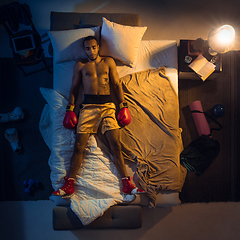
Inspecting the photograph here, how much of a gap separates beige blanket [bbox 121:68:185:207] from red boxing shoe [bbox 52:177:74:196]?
27.1 inches

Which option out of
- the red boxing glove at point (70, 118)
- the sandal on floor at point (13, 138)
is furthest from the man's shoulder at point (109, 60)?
the sandal on floor at point (13, 138)

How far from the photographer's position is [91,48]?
201 cm

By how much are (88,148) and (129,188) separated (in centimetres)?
64

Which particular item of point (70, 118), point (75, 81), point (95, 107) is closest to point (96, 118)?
point (95, 107)

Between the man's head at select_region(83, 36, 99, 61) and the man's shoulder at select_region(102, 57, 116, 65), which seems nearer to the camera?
the man's head at select_region(83, 36, 99, 61)

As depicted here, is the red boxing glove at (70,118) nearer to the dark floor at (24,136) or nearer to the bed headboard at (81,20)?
the dark floor at (24,136)

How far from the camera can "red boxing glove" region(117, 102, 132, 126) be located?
6.60ft

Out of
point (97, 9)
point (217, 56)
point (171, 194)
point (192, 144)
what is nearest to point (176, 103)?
point (192, 144)

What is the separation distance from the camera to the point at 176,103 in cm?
214

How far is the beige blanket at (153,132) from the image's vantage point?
6.47ft

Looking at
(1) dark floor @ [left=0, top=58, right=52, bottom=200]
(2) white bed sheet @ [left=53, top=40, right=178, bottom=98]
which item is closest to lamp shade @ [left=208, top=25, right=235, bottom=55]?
(2) white bed sheet @ [left=53, top=40, right=178, bottom=98]

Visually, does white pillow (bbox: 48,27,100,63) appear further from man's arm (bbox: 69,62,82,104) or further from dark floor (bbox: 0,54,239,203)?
dark floor (bbox: 0,54,239,203)

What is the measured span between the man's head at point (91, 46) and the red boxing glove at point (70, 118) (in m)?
0.65

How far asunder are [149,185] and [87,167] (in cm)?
73
